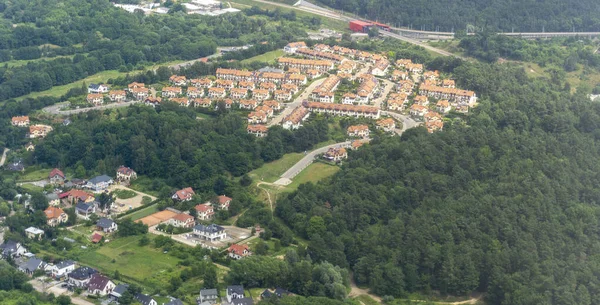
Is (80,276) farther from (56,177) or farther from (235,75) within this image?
(235,75)

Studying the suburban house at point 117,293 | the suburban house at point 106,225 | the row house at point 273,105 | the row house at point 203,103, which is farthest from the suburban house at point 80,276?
the row house at point 273,105

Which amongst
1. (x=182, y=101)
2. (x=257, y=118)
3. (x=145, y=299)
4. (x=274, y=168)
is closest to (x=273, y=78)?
(x=182, y=101)

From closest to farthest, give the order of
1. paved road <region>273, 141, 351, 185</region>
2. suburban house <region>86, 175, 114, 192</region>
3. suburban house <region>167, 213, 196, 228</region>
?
1. suburban house <region>167, 213, 196, 228</region>
2. suburban house <region>86, 175, 114, 192</region>
3. paved road <region>273, 141, 351, 185</region>

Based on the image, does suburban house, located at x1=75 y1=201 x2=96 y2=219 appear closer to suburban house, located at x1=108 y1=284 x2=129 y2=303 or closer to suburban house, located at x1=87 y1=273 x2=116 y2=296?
suburban house, located at x1=87 y1=273 x2=116 y2=296

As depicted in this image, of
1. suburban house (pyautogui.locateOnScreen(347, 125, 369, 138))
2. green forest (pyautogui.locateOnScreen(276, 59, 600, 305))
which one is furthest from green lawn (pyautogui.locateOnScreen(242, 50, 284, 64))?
green forest (pyautogui.locateOnScreen(276, 59, 600, 305))

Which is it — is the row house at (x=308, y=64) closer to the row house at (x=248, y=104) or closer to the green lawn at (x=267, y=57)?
the green lawn at (x=267, y=57)

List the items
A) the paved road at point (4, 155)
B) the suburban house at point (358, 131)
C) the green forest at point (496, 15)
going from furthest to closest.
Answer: the green forest at point (496, 15) < the suburban house at point (358, 131) < the paved road at point (4, 155)
